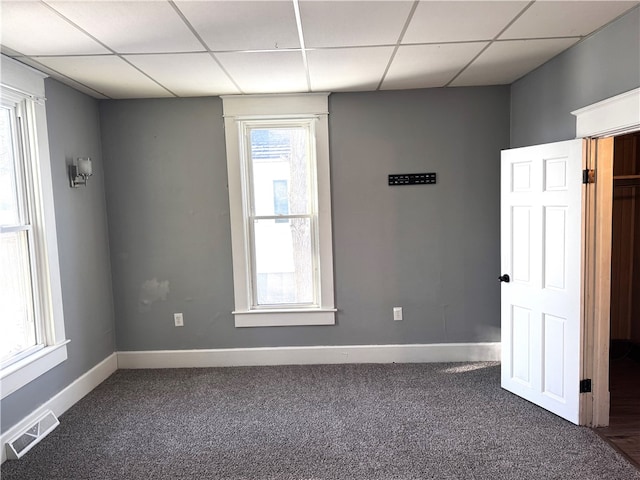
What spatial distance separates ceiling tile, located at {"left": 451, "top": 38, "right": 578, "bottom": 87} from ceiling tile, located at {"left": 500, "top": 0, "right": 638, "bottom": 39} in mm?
118

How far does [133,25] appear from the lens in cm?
206

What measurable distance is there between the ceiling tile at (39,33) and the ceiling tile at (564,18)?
240cm

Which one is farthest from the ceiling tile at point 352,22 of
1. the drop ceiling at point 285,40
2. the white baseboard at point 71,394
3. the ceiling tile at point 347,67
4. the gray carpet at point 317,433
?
the white baseboard at point 71,394

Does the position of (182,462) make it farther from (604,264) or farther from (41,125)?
(604,264)

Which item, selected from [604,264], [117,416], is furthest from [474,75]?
[117,416]

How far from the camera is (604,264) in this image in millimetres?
2436

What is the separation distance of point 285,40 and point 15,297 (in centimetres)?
238

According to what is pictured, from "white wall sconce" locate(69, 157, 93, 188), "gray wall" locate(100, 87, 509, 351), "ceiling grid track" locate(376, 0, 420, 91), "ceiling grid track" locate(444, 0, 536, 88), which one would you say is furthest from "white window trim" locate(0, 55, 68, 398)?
"ceiling grid track" locate(444, 0, 536, 88)

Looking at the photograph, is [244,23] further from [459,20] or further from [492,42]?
[492,42]

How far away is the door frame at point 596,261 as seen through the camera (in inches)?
93.8

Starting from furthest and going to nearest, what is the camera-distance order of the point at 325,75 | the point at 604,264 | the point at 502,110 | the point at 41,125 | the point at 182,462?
the point at 502,110 < the point at 325,75 < the point at 41,125 < the point at 604,264 < the point at 182,462

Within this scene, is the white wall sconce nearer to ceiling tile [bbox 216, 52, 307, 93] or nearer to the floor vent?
ceiling tile [bbox 216, 52, 307, 93]

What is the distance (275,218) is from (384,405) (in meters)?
1.80

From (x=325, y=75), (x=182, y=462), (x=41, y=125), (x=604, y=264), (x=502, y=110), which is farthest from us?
(x=502, y=110)
